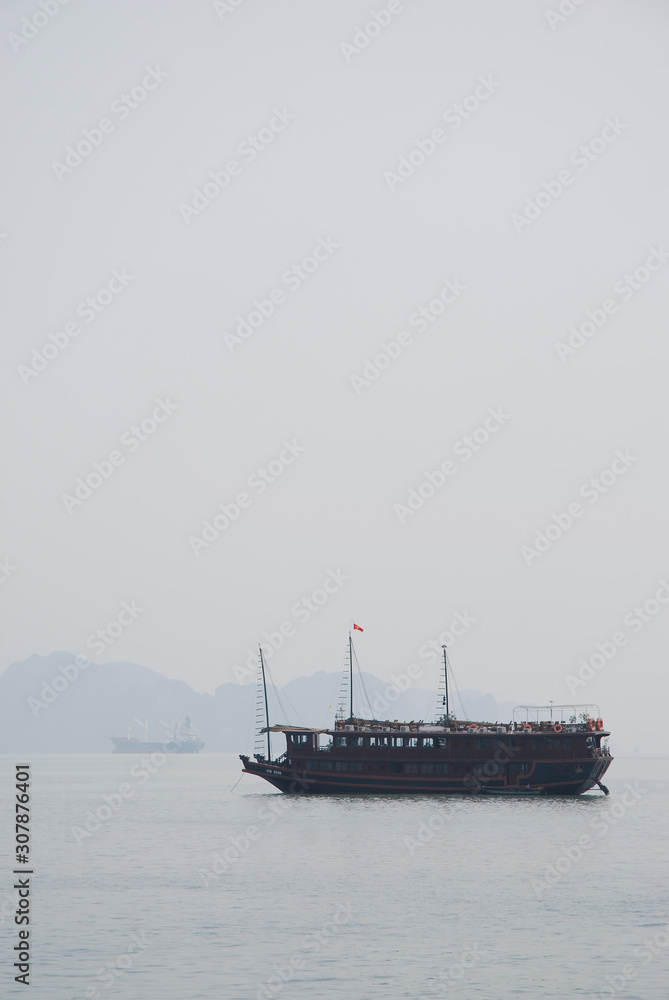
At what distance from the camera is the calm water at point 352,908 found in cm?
3525

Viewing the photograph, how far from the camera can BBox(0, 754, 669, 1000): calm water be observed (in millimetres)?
35250

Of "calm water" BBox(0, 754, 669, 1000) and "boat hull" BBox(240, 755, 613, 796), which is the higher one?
"boat hull" BBox(240, 755, 613, 796)

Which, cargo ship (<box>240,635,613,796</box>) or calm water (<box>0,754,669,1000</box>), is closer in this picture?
calm water (<box>0,754,669,1000</box>)

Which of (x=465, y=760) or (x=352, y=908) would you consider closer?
(x=352, y=908)

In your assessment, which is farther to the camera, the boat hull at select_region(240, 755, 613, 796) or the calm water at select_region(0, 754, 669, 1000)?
the boat hull at select_region(240, 755, 613, 796)

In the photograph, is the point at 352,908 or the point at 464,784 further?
the point at 464,784

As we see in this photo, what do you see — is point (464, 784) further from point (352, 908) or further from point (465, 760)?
point (352, 908)

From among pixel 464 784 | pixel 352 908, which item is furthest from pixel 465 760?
pixel 352 908

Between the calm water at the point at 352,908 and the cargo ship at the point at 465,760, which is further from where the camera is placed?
the cargo ship at the point at 465,760

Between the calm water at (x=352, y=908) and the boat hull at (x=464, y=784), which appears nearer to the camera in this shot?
the calm water at (x=352, y=908)

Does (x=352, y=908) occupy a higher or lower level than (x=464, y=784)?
lower

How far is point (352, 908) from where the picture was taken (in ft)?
151

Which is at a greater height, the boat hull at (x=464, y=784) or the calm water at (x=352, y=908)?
the boat hull at (x=464, y=784)

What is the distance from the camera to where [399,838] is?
220 feet
